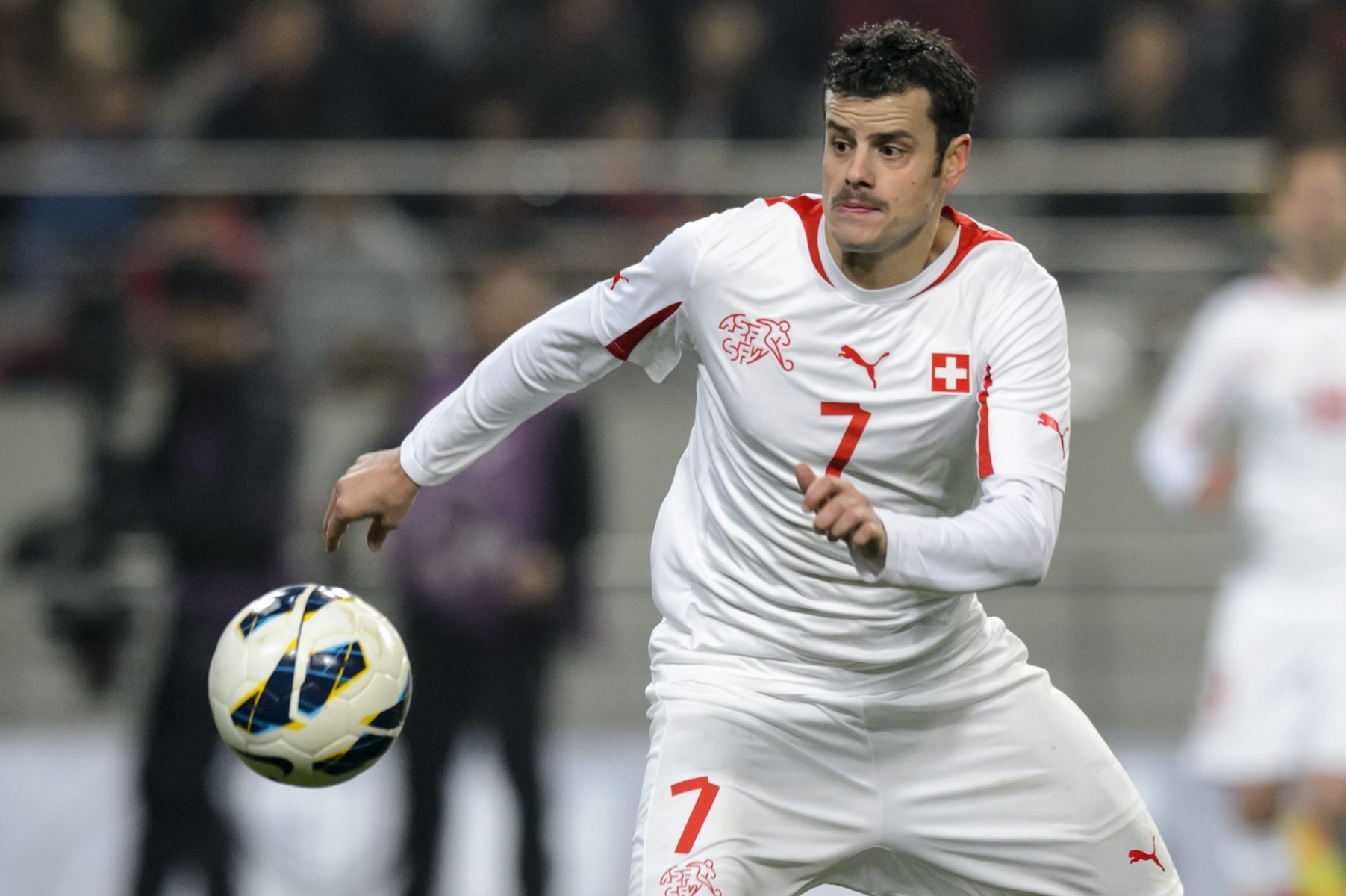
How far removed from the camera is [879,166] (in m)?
3.51

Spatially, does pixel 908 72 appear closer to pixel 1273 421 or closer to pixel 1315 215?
pixel 1315 215

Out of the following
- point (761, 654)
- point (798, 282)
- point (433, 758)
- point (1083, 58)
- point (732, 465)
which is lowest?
point (433, 758)

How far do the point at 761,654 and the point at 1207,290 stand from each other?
4584mm

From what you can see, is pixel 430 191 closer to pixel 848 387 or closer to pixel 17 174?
pixel 17 174

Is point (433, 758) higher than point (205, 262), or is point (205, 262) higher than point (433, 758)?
point (205, 262)

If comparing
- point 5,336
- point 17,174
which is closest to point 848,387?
point 5,336

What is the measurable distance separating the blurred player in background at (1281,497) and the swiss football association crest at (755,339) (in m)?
3.20

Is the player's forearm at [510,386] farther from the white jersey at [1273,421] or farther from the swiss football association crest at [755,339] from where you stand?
the white jersey at [1273,421]

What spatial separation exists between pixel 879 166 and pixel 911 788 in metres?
1.22

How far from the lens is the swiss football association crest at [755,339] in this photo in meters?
3.70

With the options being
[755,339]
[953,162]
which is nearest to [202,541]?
[755,339]

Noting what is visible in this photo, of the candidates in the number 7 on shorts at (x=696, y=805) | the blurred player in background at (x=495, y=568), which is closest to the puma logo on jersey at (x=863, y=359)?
the number 7 on shorts at (x=696, y=805)

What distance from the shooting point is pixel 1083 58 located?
10.0m

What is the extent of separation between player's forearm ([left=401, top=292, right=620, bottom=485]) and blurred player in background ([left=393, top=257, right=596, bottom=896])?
2.64m
